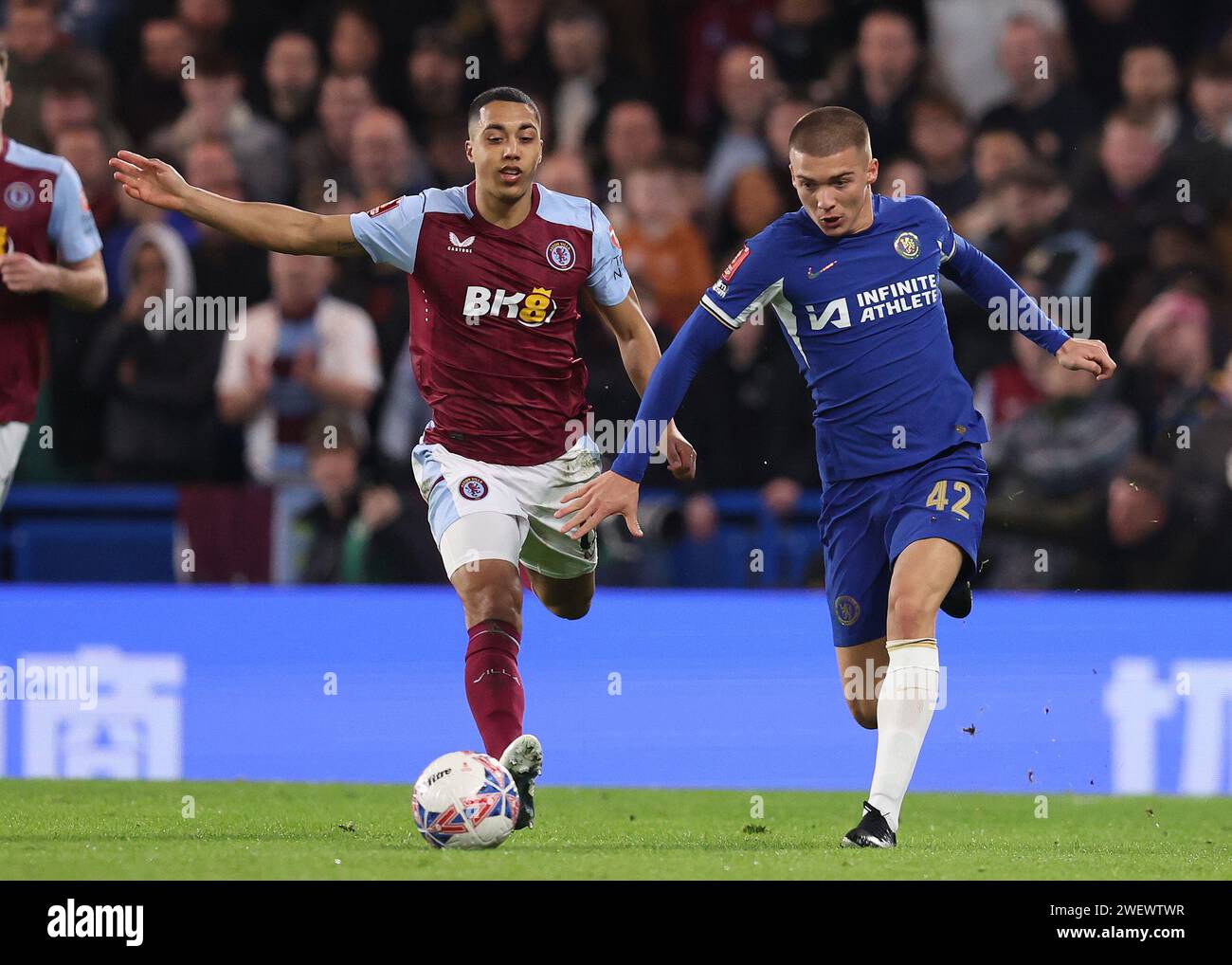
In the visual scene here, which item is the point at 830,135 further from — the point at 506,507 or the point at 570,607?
the point at 570,607

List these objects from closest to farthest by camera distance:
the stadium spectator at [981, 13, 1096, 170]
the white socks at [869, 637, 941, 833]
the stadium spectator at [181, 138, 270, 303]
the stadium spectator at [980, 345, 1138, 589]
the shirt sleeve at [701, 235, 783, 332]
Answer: the white socks at [869, 637, 941, 833] < the shirt sleeve at [701, 235, 783, 332] < the stadium spectator at [980, 345, 1138, 589] < the stadium spectator at [181, 138, 270, 303] < the stadium spectator at [981, 13, 1096, 170]

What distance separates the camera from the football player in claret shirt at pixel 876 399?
6.63 metres

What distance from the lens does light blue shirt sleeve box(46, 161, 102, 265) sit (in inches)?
346

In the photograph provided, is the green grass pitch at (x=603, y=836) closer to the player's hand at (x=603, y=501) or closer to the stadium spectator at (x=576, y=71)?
the player's hand at (x=603, y=501)

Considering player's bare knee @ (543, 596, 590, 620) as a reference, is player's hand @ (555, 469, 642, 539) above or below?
above

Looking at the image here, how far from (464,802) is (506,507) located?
1353 millimetres

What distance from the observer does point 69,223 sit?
8.81m

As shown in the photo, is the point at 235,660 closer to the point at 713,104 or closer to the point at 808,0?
the point at 713,104

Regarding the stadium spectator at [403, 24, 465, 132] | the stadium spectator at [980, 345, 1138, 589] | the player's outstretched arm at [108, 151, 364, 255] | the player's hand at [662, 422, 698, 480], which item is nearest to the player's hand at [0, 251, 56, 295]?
the player's outstretched arm at [108, 151, 364, 255]

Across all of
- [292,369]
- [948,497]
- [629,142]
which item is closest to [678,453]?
[948,497]

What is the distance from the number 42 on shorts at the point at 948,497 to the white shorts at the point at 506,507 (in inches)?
58.6

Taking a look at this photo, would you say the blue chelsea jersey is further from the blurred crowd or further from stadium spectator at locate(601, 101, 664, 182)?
stadium spectator at locate(601, 101, 664, 182)

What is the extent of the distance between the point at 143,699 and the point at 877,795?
428cm

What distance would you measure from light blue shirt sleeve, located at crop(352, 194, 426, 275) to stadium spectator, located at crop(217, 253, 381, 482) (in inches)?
138
